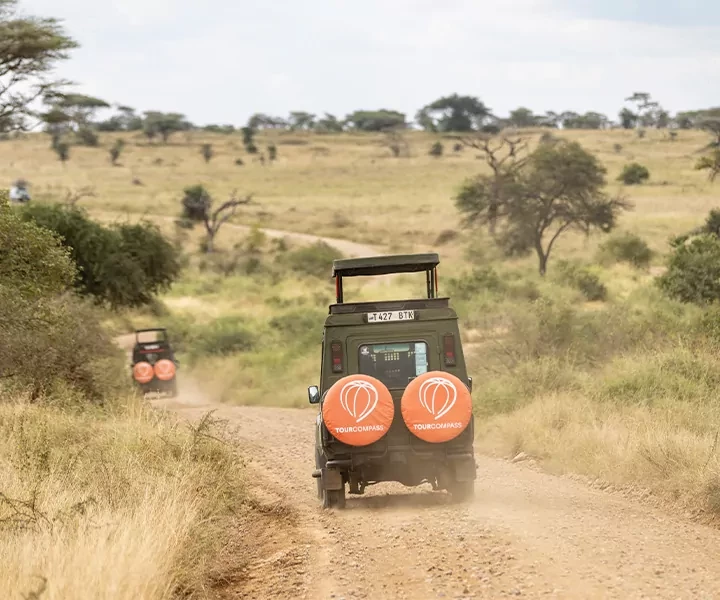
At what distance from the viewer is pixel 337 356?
10.9 meters

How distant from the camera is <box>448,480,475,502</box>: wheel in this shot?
424 inches

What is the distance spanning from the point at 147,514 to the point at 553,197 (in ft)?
134

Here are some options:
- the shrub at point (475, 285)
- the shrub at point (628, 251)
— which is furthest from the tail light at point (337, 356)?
the shrub at point (628, 251)

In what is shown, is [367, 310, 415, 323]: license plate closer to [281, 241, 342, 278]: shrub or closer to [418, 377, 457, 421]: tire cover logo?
[418, 377, 457, 421]: tire cover logo

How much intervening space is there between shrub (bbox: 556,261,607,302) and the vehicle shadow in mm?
25025

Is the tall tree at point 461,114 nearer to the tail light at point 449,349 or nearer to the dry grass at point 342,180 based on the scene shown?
the dry grass at point 342,180

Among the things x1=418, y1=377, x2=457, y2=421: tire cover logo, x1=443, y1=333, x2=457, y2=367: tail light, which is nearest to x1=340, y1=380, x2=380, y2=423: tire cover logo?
x1=418, y1=377, x2=457, y2=421: tire cover logo

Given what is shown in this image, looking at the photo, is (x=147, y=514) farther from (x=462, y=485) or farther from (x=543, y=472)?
(x=543, y=472)

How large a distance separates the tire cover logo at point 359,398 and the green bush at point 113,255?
20.0m

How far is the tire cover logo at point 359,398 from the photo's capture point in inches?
404

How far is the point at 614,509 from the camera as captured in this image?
10.6 m

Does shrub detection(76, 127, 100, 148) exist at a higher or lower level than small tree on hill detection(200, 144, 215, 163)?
higher

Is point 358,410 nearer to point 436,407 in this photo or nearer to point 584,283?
point 436,407

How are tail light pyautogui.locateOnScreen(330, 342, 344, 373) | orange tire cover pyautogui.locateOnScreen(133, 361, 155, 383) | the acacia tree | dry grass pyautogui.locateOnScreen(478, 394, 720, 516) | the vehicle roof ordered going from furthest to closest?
the acacia tree, orange tire cover pyautogui.locateOnScreen(133, 361, 155, 383), the vehicle roof, dry grass pyautogui.locateOnScreen(478, 394, 720, 516), tail light pyautogui.locateOnScreen(330, 342, 344, 373)
